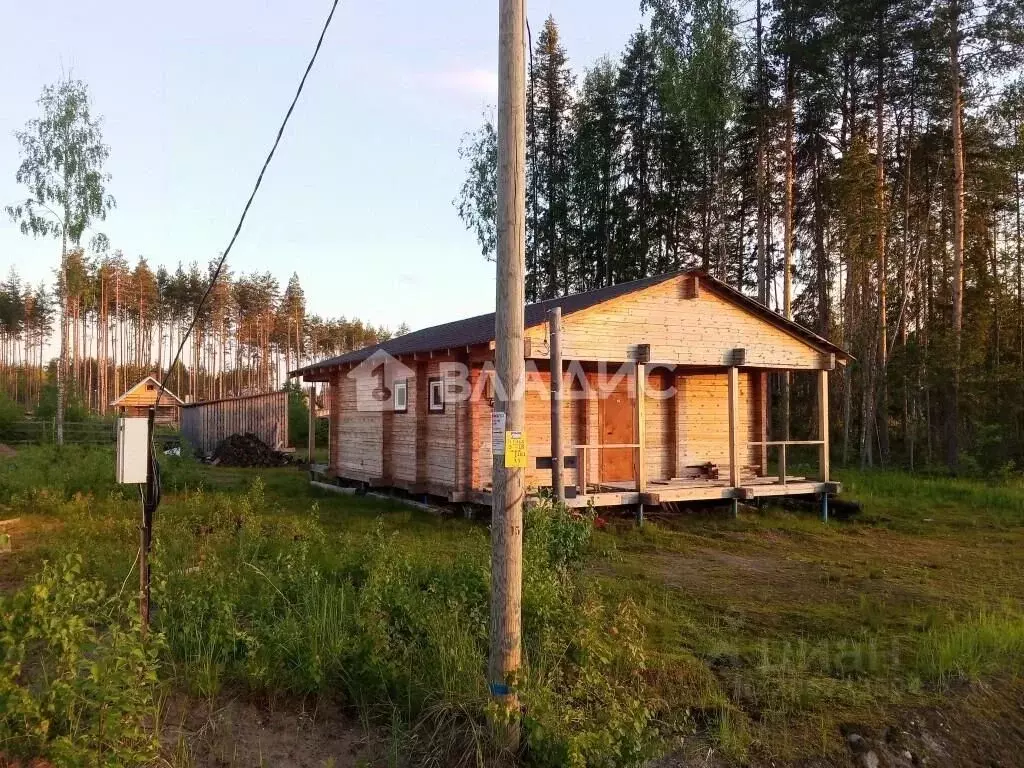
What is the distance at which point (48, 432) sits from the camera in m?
28.9

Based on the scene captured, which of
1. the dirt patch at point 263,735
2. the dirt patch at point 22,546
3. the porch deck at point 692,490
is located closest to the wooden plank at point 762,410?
the porch deck at point 692,490

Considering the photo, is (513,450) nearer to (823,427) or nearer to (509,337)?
(509,337)

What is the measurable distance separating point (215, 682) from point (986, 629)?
5.78 metres

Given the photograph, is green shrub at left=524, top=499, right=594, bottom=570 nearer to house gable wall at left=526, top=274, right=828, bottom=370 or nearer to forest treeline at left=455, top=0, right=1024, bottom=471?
house gable wall at left=526, top=274, right=828, bottom=370

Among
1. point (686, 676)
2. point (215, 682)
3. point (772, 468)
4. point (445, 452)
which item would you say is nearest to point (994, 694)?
point (686, 676)

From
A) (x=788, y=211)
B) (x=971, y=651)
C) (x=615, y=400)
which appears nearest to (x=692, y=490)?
(x=615, y=400)

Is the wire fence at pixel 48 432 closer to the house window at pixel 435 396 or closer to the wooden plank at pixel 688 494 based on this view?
the house window at pixel 435 396

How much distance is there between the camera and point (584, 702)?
177 inches

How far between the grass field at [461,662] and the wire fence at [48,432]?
23.4 m

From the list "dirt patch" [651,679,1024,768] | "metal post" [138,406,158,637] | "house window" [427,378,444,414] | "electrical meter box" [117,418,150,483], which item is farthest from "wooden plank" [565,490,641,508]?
"electrical meter box" [117,418,150,483]

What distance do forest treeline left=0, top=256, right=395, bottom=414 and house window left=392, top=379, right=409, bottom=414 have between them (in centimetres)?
4094

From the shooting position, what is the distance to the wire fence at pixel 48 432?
94.0ft

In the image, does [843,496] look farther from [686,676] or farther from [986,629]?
[686,676]

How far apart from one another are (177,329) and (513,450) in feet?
212
